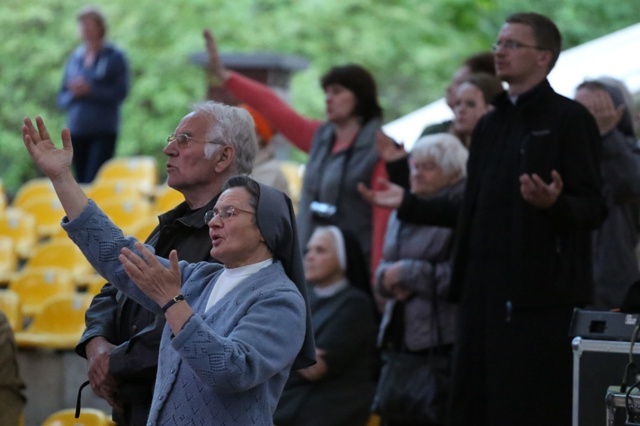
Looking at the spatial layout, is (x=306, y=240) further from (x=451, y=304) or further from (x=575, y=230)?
(x=575, y=230)

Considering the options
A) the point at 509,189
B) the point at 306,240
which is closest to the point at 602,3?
the point at 306,240

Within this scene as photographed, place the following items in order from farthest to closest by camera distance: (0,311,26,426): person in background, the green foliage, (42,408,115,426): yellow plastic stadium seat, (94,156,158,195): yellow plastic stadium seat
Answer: the green foliage, (94,156,158,195): yellow plastic stadium seat, (0,311,26,426): person in background, (42,408,115,426): yellow plastic stadium seat

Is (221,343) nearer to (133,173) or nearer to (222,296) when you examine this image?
(222,296)

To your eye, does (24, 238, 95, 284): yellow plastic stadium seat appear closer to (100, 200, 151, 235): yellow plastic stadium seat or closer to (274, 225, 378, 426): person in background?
(100, 200, 151, 235): yellow plastic stadium seat

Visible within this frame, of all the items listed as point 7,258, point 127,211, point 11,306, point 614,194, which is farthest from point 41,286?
point 614,194

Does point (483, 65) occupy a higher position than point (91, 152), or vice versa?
point (483, 65)

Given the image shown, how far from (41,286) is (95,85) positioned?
296 centimetres

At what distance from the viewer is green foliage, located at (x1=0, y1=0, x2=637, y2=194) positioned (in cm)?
1823

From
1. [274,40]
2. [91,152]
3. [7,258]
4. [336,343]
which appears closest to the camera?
[336,343]

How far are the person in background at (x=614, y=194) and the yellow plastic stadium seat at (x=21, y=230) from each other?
5052 millimetres

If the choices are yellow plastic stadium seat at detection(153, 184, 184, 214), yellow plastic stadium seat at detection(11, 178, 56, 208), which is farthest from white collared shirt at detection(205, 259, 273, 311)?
yellow plastic stadium seat at detection(11, 178, 56, 208)

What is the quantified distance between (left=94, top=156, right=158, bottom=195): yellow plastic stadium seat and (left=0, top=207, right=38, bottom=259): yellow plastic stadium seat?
3.52 feet

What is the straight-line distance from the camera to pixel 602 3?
696 inches

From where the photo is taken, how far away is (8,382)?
199 inches
